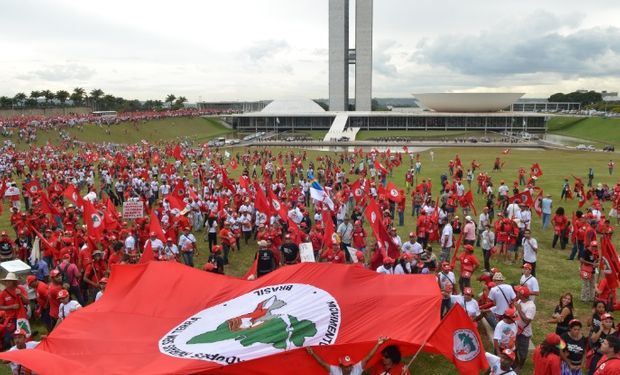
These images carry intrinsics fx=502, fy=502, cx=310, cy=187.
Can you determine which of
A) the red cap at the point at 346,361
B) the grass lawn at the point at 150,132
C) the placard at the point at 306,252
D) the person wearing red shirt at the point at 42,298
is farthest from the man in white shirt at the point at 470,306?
the grass lawn at the point at 150,132

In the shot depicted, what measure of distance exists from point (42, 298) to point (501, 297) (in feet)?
26.7

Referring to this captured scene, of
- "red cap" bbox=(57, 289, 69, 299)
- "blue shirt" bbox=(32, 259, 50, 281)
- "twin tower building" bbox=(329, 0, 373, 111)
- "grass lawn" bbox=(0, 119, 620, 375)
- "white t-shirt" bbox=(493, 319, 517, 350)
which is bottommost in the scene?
"grass lawn" bbox=(0, 119, 620, 375)

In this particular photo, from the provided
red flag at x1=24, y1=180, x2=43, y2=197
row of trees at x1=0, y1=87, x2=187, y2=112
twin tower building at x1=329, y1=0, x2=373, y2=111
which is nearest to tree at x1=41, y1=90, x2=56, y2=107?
row of trees at x1=0, y1=87, x2=187, y2=112

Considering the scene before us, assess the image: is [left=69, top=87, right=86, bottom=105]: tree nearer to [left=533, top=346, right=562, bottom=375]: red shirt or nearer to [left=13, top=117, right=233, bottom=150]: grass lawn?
[left=13, top=117, right=233, bottom=150]: grass lawn

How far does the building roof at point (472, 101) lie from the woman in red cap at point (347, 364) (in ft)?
317

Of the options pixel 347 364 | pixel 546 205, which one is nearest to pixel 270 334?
pixel 347 364

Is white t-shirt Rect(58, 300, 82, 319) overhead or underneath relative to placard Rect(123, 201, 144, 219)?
underneath

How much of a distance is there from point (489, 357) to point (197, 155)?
135ft

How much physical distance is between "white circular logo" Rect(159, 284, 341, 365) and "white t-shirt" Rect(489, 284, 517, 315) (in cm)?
269

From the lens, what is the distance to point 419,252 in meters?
11.4

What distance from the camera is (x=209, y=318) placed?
741 cm

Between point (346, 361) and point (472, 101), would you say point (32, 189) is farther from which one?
point (472, 101)

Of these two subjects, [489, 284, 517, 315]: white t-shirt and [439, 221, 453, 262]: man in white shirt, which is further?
[439, 221, 453, 262]: man in white shirt

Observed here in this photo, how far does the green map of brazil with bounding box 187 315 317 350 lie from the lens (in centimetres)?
665
